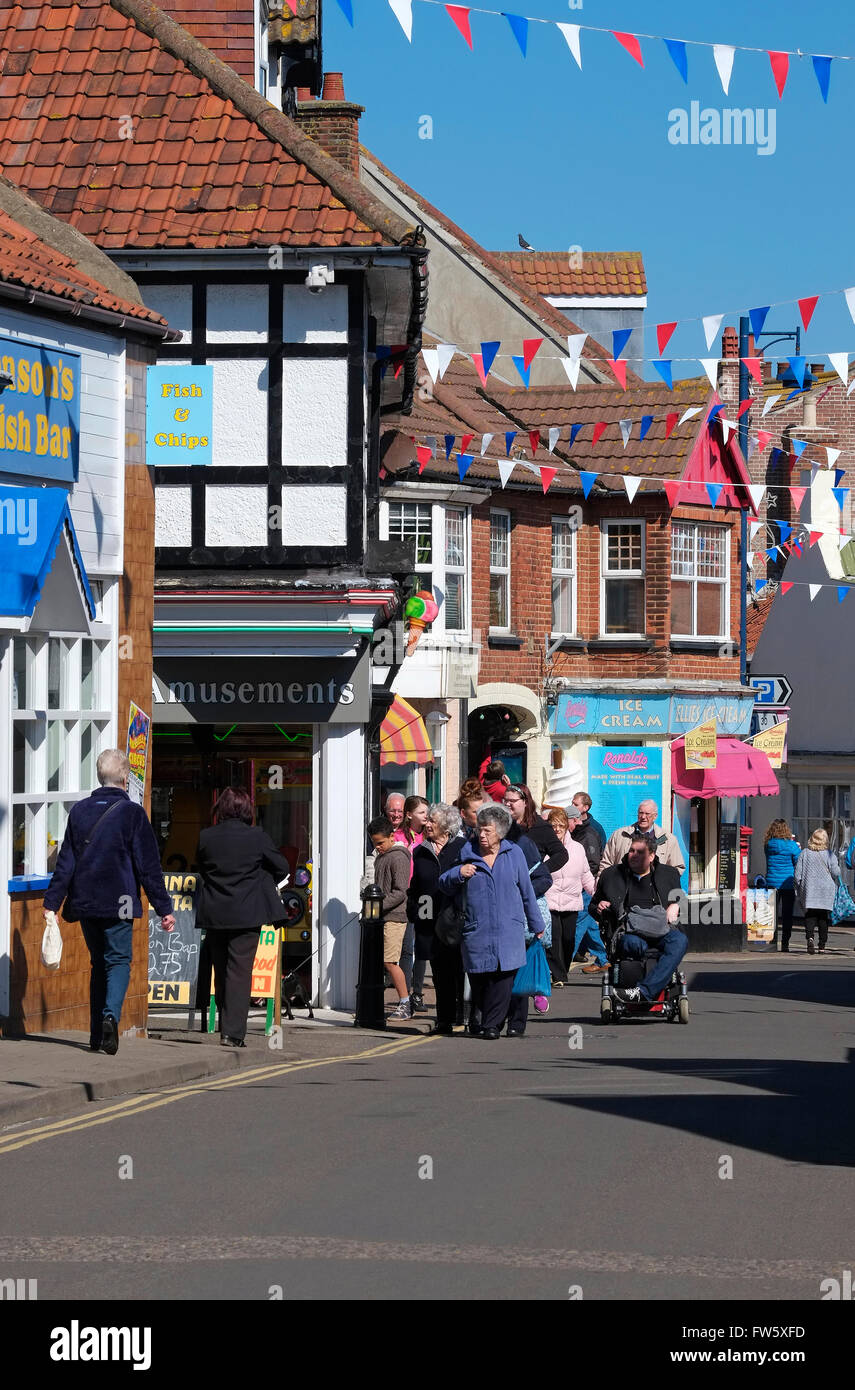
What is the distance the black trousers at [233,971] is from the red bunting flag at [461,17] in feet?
22.6

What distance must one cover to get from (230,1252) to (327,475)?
13.2 metres

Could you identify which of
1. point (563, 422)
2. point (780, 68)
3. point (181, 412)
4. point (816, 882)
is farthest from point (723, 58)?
point (563, 422)

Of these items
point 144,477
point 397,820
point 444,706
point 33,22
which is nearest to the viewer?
point 144,477

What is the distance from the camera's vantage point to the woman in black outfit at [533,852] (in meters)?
16.5

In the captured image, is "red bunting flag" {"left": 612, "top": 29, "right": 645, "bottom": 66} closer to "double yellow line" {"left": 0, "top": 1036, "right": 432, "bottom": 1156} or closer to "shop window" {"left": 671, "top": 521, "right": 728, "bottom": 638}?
"double yellow line" {"left": 0, "top": 1036, "right": 432, "bottom": 1156}

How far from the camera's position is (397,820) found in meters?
18.8

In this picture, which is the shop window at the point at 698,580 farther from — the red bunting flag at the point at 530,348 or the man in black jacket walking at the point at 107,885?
the man in black jacket walking at the point at 107,885

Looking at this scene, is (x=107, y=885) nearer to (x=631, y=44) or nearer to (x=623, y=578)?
(x=631, y=44)

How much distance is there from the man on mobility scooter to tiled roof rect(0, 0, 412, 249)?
6.22 m

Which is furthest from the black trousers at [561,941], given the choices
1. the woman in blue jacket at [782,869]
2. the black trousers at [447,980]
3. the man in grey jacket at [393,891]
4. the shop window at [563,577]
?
the shop window at [563,577]

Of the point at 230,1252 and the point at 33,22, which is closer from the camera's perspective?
the point at 230,1252

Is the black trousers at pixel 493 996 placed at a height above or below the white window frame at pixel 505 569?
below
